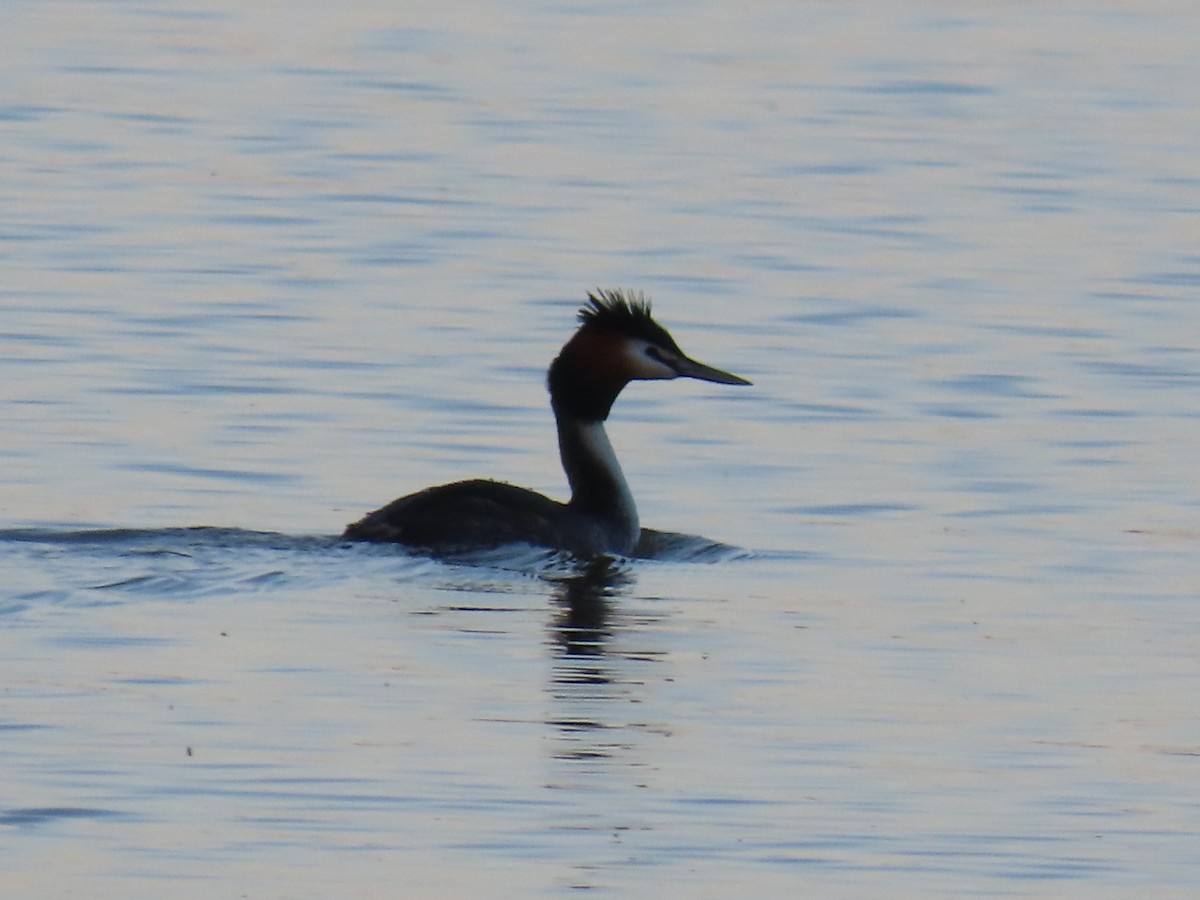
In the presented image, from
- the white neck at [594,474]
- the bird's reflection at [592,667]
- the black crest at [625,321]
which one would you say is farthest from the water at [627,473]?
the black crest at [625,321]

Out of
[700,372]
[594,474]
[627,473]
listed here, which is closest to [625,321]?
[700,372]

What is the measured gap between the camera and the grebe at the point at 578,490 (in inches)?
436

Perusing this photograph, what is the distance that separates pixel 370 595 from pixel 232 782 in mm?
2637

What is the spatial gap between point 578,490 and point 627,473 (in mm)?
1390

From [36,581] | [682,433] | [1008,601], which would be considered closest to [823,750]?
[1008,601]

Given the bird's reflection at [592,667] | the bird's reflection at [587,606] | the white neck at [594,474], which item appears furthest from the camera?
the white neck at [594,474]

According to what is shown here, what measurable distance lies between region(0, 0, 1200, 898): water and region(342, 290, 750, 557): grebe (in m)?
0.15

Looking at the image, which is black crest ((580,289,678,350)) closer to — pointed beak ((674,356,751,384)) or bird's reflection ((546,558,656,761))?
pointed beak ((674,356,751,384))

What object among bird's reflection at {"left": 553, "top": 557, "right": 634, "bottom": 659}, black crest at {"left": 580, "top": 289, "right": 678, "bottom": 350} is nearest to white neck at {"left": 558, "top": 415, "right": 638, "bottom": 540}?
bird's reflection at {"left": 553, "top": 557, "right": 634, "bottom": 659}

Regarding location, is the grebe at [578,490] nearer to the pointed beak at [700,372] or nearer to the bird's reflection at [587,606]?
the pointed beak at [700,372]

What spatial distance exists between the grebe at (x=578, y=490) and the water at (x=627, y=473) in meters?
0.15

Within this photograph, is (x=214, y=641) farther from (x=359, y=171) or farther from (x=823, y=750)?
(x=359, y=171)

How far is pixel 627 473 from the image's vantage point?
13320mm

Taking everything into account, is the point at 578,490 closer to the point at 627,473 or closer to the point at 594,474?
the point at 594,474
